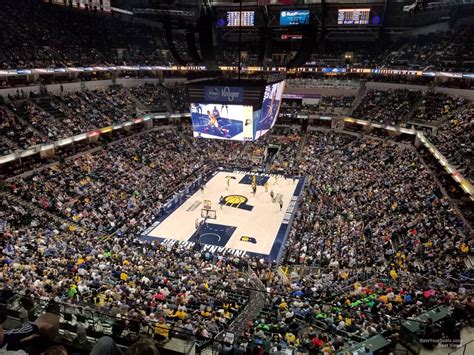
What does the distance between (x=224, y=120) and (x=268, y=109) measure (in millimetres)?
3829

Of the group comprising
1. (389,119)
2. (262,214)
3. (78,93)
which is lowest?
(262,214)

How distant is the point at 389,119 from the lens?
126 feet

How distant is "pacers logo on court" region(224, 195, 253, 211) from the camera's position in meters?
30.6

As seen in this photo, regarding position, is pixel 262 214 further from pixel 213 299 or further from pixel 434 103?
pixel 434 103

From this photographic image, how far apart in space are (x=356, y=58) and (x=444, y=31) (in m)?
10.6

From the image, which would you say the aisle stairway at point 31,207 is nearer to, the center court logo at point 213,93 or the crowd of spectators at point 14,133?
the crowd of spectators at point 14,133

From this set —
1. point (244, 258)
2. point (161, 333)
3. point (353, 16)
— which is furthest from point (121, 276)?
point (353, 16)

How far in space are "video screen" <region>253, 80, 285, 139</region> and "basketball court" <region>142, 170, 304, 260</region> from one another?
651 centimetres

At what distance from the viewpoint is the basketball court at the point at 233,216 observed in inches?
967

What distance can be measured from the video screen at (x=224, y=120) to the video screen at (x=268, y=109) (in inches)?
26.8

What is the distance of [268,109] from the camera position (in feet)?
89.4

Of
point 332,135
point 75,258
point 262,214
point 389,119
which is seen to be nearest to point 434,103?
point 389,119

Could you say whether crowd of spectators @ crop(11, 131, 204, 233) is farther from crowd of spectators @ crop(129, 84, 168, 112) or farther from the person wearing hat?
the person wearing hat

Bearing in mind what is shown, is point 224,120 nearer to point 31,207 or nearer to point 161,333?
point 31,207
